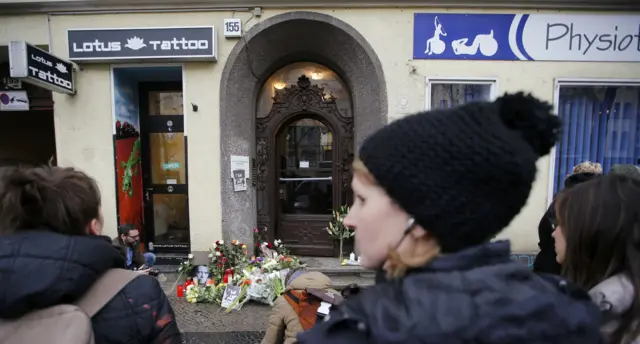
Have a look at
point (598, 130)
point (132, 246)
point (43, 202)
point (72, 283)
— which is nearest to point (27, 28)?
point (132, 246)

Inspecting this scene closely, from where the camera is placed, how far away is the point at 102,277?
51.4 inches

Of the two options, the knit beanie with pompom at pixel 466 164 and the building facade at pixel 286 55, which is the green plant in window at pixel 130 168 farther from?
the knit beanie with pompom at pixel 466 164

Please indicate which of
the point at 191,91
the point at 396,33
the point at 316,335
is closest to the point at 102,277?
the point at 316,335

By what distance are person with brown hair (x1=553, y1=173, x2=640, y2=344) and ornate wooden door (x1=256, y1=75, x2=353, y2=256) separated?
4726 millimetres

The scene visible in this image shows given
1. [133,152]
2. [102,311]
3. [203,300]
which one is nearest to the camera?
[102,311]

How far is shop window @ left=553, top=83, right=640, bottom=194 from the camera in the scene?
18.4 feet

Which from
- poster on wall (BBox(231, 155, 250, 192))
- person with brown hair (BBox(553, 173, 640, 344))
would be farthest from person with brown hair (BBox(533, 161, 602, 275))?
poster on wall (BBox(231, 155, 250, 192))

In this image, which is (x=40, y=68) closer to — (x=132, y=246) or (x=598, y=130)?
(x=132, y=246)

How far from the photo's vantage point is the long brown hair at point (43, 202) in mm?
1234

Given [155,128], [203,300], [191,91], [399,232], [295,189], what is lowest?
[203,300]

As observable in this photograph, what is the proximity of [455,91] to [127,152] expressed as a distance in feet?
17.3

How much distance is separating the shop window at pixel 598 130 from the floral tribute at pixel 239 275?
4.47 metres

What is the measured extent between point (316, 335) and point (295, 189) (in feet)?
18.9

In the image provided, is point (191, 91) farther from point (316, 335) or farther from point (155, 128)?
point (316, 335)
